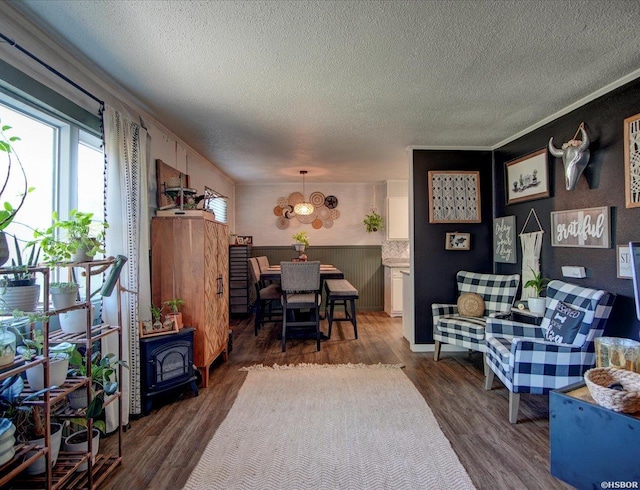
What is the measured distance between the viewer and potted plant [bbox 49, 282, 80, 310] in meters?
1.51

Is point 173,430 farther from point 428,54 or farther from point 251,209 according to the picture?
point 251,209

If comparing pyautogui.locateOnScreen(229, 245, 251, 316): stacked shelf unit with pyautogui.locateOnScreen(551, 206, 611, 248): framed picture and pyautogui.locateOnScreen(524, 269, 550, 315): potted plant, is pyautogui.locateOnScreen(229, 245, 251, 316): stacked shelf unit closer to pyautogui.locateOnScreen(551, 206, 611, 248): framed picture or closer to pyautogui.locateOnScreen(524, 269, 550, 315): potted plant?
pyautogui.locateOnScreen(524, 269, 550, 315): potted plant

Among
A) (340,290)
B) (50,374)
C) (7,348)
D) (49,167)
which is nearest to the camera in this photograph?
(7,348)

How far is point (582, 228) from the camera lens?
2.48m

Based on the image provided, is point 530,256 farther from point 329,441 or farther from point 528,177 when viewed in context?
point 329,441

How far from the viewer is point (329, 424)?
2.20 m

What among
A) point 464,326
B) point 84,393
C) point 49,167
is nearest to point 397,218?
point 464,326

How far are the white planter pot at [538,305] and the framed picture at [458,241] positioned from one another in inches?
41.2

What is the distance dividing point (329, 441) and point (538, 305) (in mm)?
2044

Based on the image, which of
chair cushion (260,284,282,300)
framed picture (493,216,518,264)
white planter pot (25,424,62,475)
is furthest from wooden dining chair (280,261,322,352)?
white planter pot (25,424,62,475)

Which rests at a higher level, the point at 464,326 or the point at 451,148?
the point at 451,148

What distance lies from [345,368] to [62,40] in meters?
3.20

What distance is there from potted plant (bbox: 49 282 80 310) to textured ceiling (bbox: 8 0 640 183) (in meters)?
1.29

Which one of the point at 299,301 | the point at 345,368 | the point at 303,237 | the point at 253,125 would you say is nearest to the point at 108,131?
the point at 253,125
